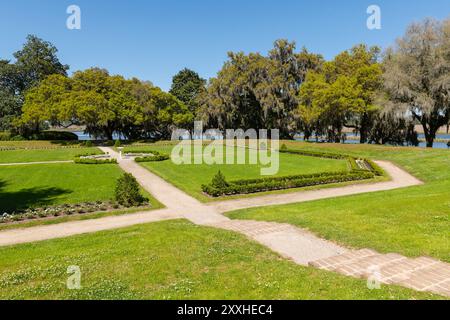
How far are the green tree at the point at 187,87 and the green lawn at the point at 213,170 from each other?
130 ft

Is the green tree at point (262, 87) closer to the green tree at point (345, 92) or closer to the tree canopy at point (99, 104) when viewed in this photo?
the green tree at point (345, 92)

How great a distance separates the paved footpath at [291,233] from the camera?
596 cm

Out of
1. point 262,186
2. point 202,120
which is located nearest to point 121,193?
point 262,186

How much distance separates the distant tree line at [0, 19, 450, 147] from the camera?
32688mm

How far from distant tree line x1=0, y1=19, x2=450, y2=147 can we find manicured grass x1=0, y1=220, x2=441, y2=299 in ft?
105

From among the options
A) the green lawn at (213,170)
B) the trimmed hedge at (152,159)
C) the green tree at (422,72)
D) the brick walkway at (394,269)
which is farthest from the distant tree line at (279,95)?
the brick walkway at (394,269)

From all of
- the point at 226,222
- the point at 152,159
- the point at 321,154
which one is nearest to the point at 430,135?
the point at 321,154

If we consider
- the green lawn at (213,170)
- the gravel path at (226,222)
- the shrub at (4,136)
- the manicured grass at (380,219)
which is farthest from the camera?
the shrub at (4,136)

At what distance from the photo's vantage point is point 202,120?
52625 mm

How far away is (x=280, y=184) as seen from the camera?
17047 mm

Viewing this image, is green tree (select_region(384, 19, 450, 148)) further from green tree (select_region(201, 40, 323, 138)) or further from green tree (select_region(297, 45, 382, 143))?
green tree (select_region(201, 40, 323, 138))

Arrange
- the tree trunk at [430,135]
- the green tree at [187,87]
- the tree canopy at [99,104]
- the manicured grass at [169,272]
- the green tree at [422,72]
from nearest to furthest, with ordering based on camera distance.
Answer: the manicured grass at [169,272], the green tree at [422,72], the tree trunk at [430,135], the tree canopy at [99,104], the green tree at [187,87]

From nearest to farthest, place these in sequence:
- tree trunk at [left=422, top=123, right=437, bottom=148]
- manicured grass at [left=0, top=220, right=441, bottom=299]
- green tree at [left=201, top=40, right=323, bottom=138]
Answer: manicured grass at [left=0, top=220, right=441, bottom=299] → tree trunk at [left=422, top=123, right=437, bottom=148] → green tree at [left=201, top=40, right=323, bottom=138]

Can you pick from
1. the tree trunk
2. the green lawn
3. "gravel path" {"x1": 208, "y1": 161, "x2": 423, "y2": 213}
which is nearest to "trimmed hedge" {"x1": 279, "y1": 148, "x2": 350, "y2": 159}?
the green lawn
